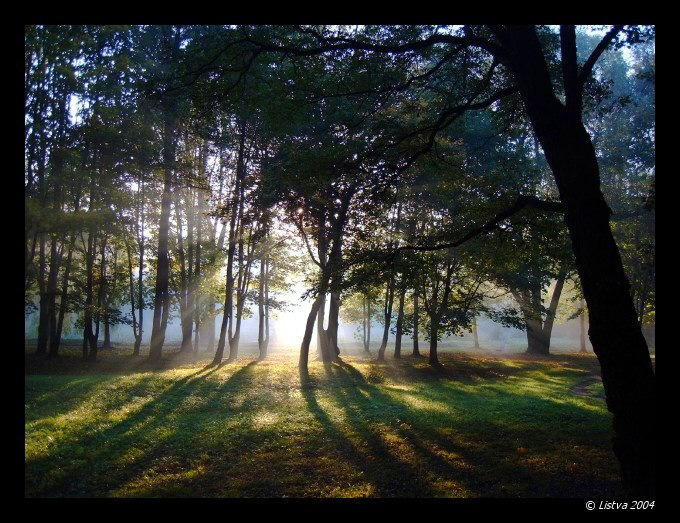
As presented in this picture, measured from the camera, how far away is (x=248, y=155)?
22344mm

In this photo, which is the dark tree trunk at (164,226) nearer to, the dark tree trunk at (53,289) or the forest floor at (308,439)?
the dark tree trunk at (53,289)

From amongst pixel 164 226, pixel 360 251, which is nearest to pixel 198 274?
pixel 164 226

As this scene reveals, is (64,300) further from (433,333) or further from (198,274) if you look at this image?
(433,333)

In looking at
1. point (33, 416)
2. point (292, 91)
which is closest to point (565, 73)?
point (292, 91)

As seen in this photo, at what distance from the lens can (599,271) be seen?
5465 millimetres

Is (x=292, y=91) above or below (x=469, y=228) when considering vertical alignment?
above

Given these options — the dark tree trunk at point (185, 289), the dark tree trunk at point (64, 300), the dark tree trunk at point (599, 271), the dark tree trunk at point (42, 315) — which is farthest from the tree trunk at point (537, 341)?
the dark tree trunk at point (42, 315)

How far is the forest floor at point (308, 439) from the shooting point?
6891 millimetres

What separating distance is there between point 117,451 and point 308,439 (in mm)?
4014

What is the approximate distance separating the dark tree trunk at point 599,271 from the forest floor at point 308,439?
1.92 m

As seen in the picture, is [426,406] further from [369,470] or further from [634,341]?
[634,341]

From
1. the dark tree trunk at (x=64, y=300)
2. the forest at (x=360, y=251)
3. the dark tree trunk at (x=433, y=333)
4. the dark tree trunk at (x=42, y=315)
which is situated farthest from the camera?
the dark tree trunk at (x=42, y=315)

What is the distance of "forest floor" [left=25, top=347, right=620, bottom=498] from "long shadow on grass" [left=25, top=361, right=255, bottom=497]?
31 mm

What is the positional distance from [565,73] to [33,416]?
13845mm
